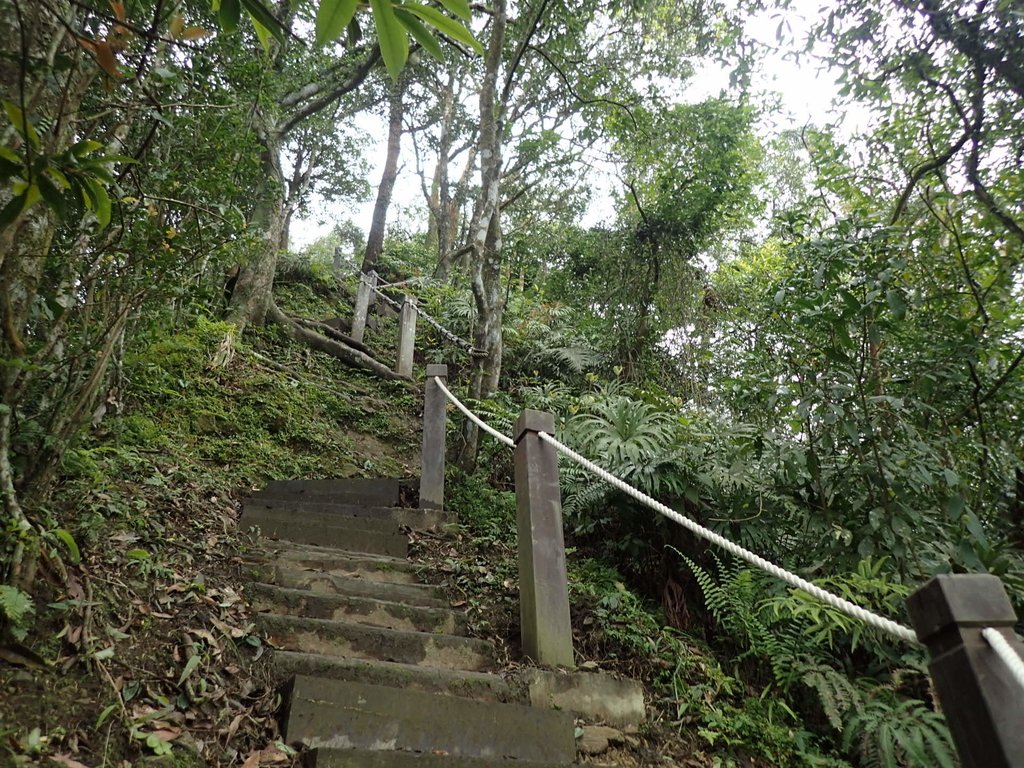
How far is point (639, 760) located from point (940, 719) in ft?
4.28

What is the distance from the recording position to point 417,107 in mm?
16891

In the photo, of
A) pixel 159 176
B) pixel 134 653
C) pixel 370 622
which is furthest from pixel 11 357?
pixel 370 622

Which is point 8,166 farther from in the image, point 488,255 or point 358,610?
point 488,255

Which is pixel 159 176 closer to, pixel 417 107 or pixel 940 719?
pixel 940 719

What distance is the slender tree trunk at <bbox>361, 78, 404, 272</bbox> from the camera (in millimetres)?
15531

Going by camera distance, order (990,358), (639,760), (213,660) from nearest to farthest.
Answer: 1. (213,660)
2. (639,760)
3. (990,358)

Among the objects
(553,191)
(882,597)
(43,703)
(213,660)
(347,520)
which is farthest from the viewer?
(553,191)

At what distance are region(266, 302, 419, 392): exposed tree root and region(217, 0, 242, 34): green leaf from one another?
8.52 meters

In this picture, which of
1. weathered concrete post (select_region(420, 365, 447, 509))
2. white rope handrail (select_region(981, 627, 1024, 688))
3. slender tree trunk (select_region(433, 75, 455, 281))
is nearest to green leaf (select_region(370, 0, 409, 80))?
white rope handrail (select_region(981, 627, 1024, 688))

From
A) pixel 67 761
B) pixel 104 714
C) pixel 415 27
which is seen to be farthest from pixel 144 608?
pixel 415 27

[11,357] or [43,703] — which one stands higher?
[11,357]

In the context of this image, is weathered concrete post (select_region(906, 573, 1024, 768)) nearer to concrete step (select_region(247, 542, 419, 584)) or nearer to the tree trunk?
concrete step (select_region(247, 542, 419, 584))

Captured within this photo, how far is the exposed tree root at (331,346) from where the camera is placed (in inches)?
379

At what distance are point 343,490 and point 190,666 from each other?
3411 mm
